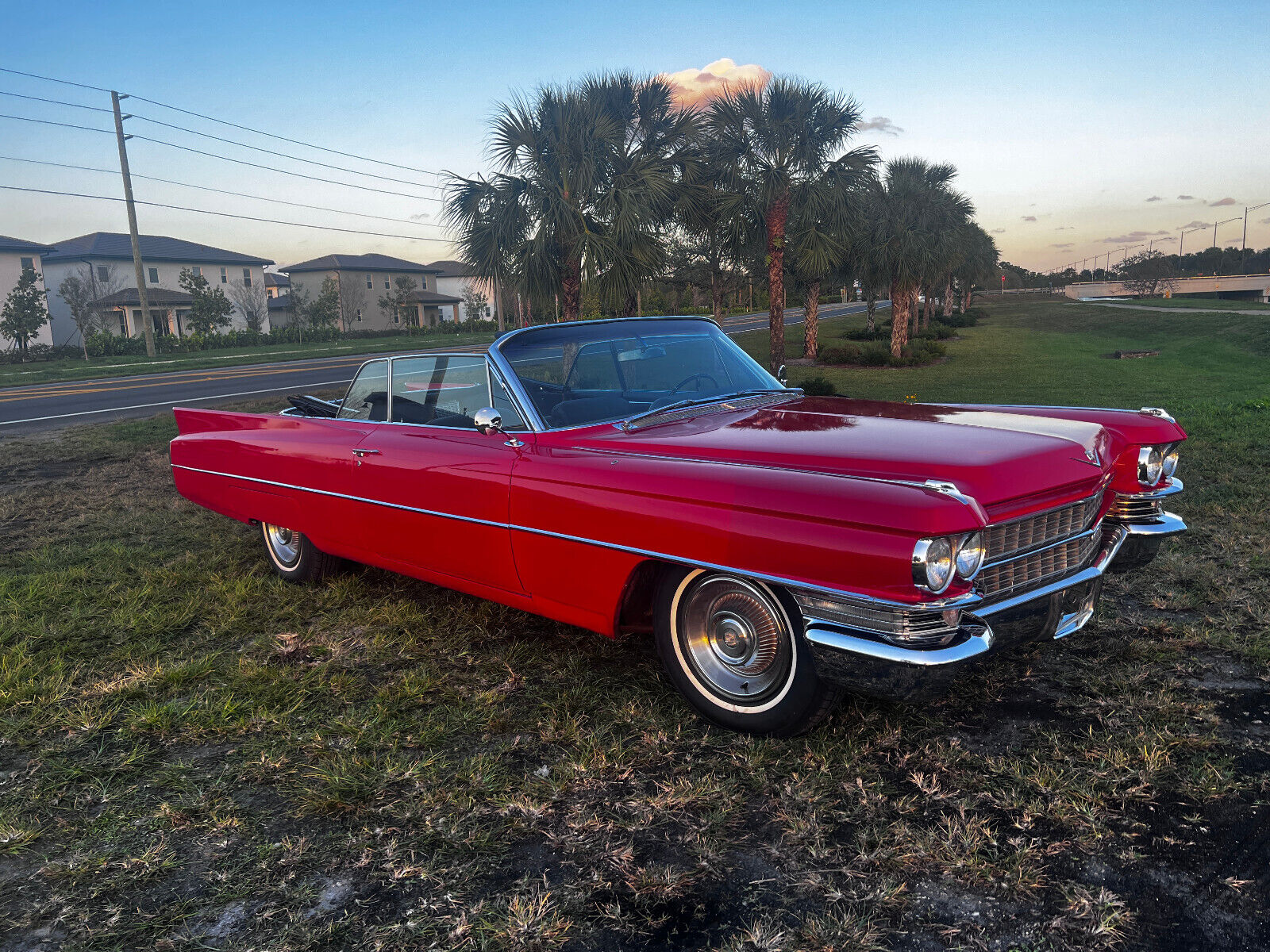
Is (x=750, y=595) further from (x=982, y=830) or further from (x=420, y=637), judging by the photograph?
(x=420, y=637)

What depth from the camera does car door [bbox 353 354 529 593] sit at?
11.9 feet

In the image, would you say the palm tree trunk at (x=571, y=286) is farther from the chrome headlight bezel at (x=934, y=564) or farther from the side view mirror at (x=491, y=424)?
the chrome headlight bezel at (x=934, y=564)

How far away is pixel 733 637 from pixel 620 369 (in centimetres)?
154

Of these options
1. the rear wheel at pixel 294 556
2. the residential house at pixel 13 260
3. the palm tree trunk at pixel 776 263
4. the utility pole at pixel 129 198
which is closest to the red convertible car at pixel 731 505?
the rear wheel at pixel 294 556

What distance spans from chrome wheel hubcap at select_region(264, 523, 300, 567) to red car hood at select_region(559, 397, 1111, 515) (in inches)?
95.0

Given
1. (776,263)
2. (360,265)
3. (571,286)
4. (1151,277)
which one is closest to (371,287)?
(360,265)

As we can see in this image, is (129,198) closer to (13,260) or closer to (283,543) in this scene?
(13,260)

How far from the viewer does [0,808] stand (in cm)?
277

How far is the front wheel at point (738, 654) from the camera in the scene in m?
2.86

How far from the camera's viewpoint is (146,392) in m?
18.9

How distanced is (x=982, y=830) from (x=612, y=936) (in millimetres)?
1116

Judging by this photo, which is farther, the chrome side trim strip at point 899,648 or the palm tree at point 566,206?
the palm tree at point 566,206

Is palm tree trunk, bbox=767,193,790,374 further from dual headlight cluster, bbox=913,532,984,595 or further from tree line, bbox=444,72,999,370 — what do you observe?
dual headlight cluster, bbox=913,532,984,595

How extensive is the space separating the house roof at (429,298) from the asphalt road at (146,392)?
4871cm
